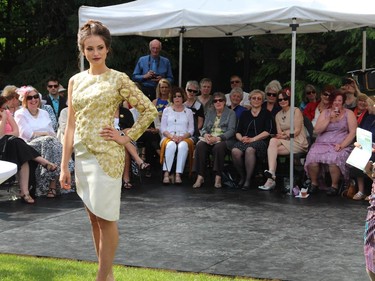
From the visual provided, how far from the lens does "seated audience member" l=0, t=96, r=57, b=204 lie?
959cm

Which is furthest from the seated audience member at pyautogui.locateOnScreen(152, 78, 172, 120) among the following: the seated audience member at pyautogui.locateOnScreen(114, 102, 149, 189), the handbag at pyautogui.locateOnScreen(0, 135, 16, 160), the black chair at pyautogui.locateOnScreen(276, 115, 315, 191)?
the handbag at pyautogui.locateOnScreen(0, 135, 16, 160)

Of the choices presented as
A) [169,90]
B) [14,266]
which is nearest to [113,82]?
[14,266]

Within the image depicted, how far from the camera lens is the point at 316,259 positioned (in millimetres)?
6656

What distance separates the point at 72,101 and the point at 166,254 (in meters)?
2.01

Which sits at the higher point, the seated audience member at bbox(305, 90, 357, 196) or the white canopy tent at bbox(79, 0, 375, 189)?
the white canopy tent at bbox(79, 0, 375, 189)

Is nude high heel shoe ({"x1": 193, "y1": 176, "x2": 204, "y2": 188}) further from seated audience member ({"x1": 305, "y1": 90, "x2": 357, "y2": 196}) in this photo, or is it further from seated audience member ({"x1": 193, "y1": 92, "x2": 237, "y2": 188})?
seated audience member ({"x1": 305, "y1": 90, "x2": 357, "y2": 196})

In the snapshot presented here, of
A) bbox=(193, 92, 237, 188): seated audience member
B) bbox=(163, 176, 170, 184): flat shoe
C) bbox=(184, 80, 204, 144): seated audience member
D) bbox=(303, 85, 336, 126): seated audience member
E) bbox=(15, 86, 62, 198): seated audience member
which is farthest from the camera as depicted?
bbox=(184, 80, 204, 144): seated audience member

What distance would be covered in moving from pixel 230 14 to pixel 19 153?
2.98 m

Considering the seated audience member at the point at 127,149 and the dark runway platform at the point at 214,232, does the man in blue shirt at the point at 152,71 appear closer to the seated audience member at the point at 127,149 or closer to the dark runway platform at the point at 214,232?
the seated audience member at the point at 127,149

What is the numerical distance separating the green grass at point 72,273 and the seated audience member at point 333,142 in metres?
4.37

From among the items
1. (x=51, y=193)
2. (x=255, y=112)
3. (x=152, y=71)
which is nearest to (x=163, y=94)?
(x=152, y=71)

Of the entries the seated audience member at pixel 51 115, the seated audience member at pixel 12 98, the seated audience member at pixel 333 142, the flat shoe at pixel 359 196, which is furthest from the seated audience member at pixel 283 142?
the seated audience member at pixel 12 98

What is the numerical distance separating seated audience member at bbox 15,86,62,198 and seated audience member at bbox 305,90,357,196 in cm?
302

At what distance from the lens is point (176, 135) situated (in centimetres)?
1116
